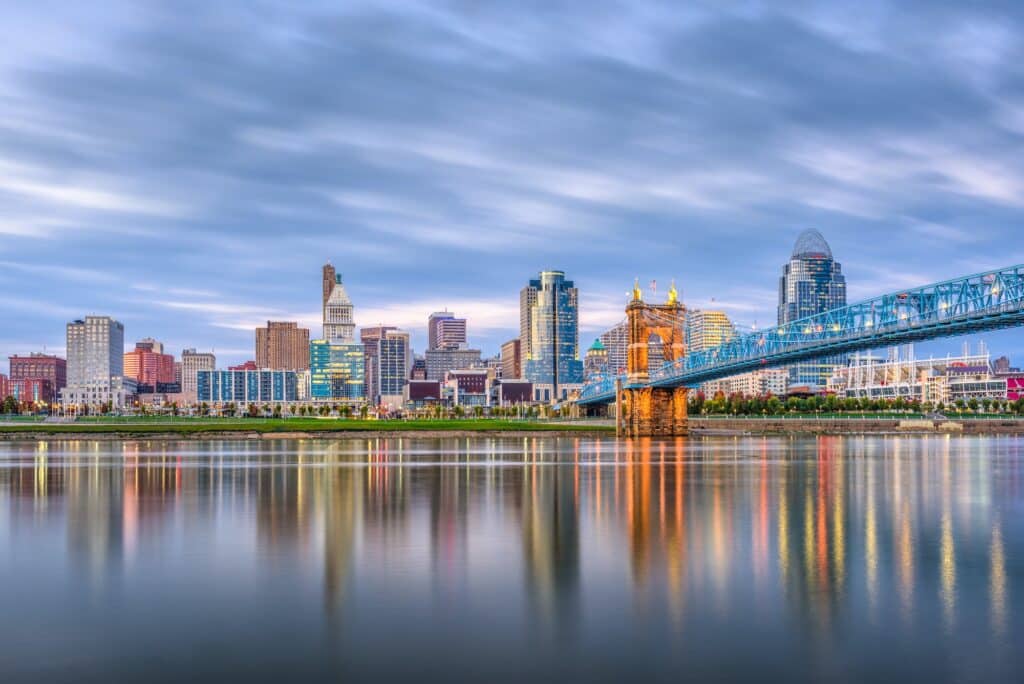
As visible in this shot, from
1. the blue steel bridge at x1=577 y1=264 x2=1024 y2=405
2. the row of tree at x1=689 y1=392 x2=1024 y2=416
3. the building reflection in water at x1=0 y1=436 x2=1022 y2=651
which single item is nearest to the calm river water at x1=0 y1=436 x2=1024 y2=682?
the building reflection in water at x1=0 y1=436 x2=1022 y2=651

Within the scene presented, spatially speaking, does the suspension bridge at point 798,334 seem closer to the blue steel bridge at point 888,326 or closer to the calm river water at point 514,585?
the blue steel bridge at point 888,326

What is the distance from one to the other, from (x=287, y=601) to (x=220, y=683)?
4.18 m

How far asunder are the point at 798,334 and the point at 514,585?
266 feet

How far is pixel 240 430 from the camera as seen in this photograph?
10456 cm

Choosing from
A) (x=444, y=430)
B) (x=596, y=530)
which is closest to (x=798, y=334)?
(x=444, y=430)

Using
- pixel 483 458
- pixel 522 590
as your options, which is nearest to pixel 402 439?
pixel 483 458

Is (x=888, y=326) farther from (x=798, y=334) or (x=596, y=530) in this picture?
(x=596, y=530)

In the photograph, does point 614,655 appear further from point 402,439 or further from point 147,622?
point 402,439

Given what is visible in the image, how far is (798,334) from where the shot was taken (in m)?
93.0

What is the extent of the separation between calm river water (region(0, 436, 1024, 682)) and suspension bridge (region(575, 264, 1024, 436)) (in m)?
32.2

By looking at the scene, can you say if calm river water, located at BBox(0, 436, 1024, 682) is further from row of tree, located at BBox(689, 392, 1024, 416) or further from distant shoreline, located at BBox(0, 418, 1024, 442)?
row of tree, located at BBox(689, 392, 1024, 416)

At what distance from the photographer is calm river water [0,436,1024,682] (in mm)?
11906

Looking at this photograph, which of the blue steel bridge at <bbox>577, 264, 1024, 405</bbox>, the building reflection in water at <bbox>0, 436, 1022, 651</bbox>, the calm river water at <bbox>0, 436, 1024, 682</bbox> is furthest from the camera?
the blue steel bridge at <bbox>577, 264, 1024, 405</bbox>

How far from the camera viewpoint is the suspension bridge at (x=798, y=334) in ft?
201
